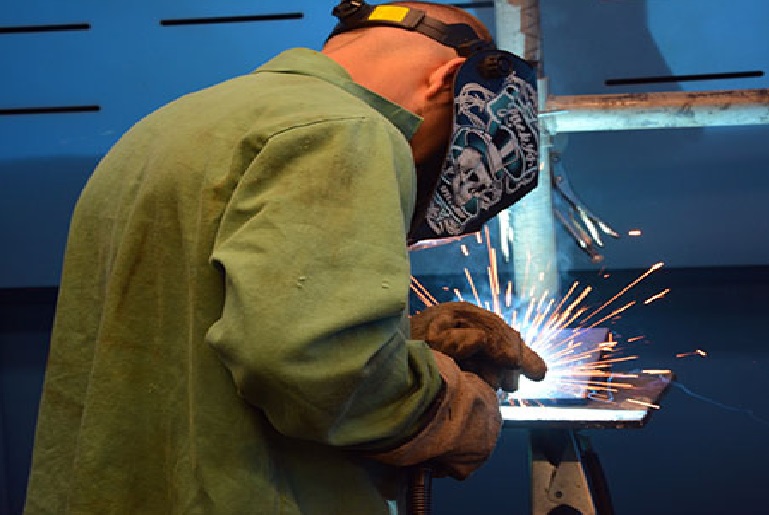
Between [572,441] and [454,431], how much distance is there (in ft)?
3.02

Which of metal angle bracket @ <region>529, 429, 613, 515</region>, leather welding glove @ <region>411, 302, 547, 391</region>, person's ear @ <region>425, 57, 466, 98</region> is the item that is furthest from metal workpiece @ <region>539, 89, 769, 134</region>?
person's ear @ <region>425, 57, 466, 98</region>

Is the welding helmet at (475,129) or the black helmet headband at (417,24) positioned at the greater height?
the black helmet headband at (417,24)

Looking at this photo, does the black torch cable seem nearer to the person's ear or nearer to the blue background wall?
the person's ear

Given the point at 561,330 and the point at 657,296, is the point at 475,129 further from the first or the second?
the point at 657,296

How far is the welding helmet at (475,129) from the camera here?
66.8 inches

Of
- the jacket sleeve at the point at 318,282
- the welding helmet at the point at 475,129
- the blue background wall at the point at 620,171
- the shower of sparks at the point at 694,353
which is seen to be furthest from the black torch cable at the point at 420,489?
the shower of sparks at the point at 694,353

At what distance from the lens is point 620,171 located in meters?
3.30

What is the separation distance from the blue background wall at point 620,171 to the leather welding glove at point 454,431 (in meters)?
1.94

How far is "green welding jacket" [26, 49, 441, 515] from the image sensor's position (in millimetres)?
1164

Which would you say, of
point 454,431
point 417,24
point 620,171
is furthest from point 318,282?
point 620,171

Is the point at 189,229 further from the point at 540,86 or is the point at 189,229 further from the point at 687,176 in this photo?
the point at 687,176

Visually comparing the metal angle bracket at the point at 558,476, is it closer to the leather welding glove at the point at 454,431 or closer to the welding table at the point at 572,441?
the welding table at the point at 572,441

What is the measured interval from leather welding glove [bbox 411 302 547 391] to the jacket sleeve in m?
0.46

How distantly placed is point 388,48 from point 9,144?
2.25 meters
